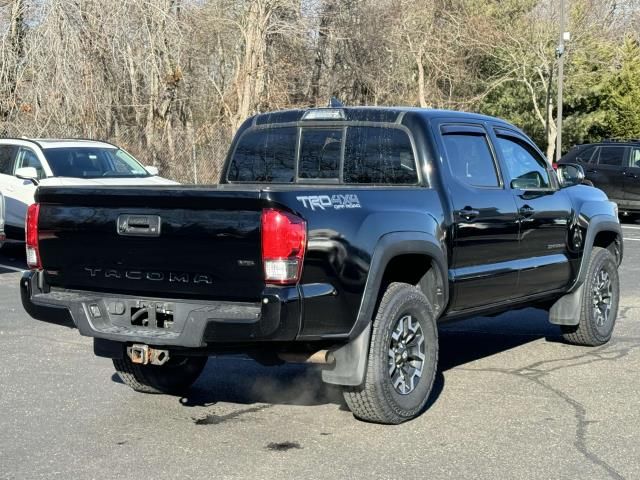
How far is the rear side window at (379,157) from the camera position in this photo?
657 centimetres

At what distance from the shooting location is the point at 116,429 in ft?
19.4

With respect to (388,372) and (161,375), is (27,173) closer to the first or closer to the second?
(161,375)

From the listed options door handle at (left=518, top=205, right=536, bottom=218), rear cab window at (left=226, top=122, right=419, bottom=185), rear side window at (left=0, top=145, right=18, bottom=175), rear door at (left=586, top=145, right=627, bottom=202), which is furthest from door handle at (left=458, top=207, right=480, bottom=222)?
rear door at (left=586, top=145, right=627, bottom=202)

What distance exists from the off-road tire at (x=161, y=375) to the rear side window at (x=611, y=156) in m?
18.2

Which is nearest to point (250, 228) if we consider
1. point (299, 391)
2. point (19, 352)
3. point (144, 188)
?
point (144, 188)

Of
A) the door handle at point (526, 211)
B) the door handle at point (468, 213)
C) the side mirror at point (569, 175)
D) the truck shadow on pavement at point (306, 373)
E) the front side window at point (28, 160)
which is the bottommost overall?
the truck shadow on pavement at point (306, 373)

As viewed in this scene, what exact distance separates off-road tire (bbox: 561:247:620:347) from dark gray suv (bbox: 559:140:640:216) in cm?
1470

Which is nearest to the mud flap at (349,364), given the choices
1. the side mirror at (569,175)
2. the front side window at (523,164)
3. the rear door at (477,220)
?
the rear door at (477,220)

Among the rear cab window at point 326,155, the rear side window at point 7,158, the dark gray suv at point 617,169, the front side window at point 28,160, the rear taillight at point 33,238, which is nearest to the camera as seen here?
the rear taillight at point 33,238

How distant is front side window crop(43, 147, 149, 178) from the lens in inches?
577

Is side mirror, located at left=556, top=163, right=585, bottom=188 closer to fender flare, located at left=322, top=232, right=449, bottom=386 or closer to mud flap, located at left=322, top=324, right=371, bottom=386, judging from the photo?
fender flare, located at left=322, top=232, right=449, bottom=386

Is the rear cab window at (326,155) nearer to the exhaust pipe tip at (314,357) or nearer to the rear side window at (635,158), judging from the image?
the exhaust pipe tip at (314,357)

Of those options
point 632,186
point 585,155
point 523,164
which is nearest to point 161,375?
point 523,164

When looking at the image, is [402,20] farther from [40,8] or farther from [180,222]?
[180,222]
